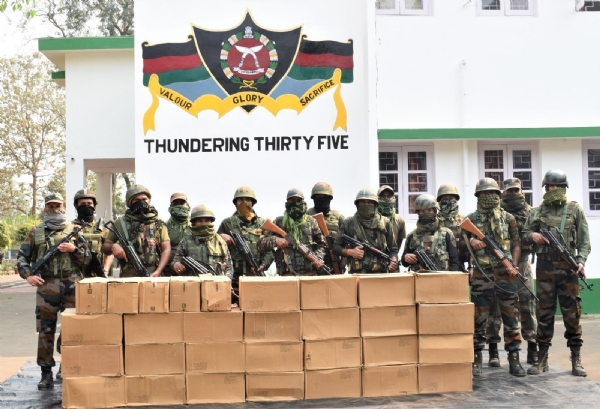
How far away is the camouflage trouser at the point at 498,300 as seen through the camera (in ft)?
23.5

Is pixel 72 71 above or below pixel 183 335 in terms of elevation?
above

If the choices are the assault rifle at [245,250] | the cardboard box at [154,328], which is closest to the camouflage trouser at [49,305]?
the cardboard box at [154,328]

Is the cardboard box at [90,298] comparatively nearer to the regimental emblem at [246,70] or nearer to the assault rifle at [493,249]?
the assault rifle at [493,249]

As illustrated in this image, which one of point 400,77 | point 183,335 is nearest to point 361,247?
point 183,335

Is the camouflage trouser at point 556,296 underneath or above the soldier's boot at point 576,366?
above

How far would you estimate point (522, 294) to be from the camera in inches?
302

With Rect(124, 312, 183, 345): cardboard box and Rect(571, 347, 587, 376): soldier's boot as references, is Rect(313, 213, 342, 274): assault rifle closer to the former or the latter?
Rect(124, 312, 183, 345): cardboard box

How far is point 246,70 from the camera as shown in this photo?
10.9 meters

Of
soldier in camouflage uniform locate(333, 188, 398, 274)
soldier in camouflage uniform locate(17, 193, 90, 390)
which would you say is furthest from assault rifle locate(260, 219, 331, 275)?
soldier in camouflage uniform locate(17, 193, 90, 390)

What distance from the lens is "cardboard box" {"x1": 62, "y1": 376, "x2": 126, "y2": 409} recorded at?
230 inches

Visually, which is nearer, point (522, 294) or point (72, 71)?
point (522, 294)

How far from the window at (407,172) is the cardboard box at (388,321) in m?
5.89

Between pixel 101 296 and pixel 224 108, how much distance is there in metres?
5.46

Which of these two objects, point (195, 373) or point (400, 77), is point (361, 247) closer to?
point (195, 373)
